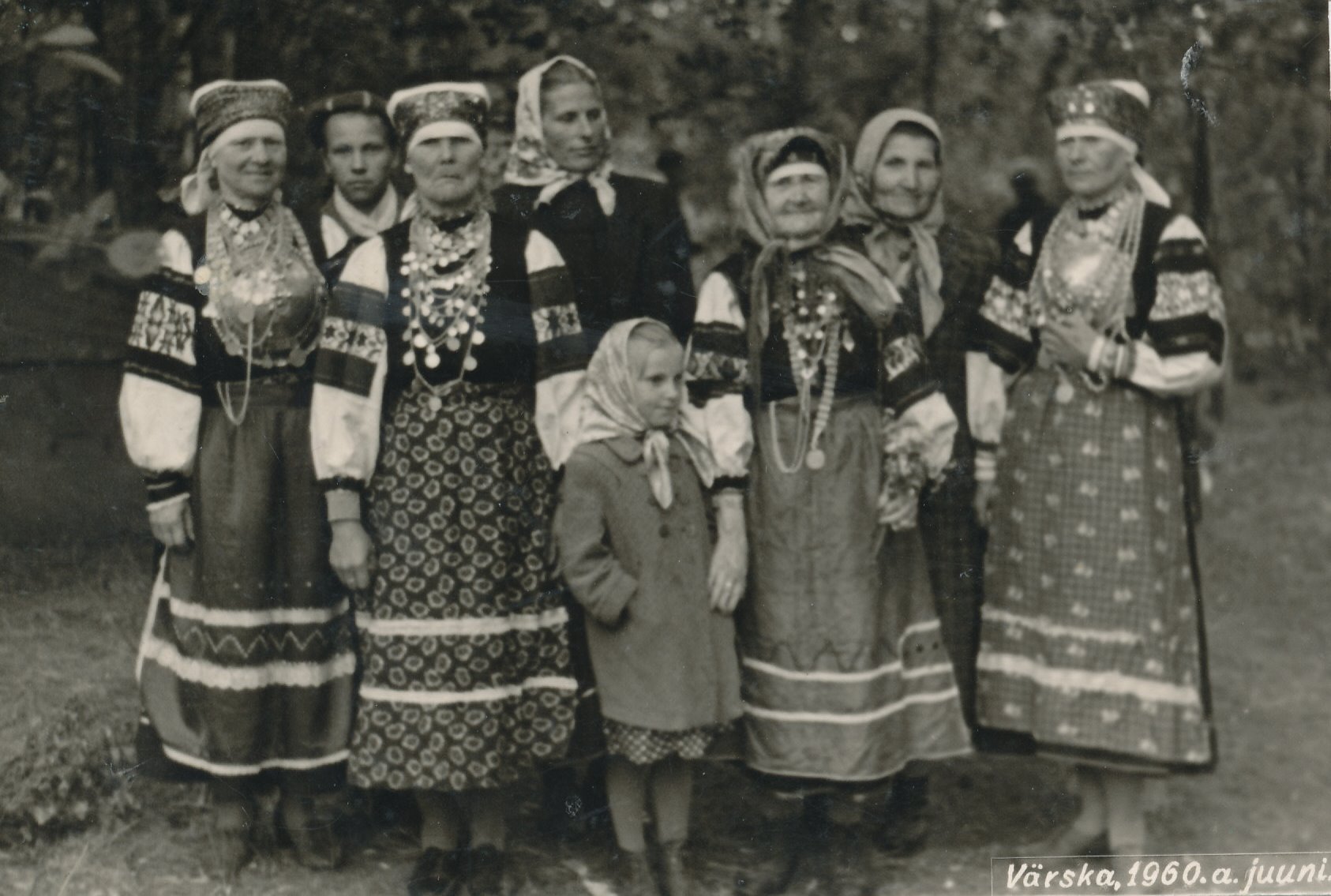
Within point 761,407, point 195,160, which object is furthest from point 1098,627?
point 195,160

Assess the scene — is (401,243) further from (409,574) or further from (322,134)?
(409,574)

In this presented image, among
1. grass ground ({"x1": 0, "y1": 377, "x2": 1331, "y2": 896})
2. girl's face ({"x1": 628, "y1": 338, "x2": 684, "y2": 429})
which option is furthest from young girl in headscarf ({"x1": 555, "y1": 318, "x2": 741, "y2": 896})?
grass ground ({"x1": 0, "y1": 377, "x2": 1331, "y2": 896})

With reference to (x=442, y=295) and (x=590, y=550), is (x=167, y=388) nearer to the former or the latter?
(x=442, y=295)

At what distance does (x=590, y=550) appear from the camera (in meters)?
3.92

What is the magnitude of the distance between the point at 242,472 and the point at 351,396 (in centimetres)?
42

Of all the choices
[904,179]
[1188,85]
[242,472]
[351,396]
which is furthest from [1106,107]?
[242,472]

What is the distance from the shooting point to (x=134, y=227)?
4.22m

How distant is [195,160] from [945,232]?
224 cm

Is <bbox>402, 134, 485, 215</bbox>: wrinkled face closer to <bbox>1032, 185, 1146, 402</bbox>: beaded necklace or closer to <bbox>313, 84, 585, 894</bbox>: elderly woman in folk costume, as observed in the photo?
<bbox>313, 84, 585, 894</bbox>: elderly woman in folk costume

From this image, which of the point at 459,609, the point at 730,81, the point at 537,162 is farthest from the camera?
the point at 730,81

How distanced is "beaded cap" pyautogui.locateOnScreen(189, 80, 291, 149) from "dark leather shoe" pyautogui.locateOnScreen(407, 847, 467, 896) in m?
2.15

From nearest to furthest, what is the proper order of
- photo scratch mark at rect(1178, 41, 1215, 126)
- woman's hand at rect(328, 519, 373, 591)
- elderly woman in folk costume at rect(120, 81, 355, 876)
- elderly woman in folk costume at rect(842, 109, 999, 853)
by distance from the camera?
1. woman's hand at rect(328, 519, 373, 591)
2. elderly woman in folk costume at rect(120, 81, 355, 876)
3. elderly woman in folk costume at rect(842, 109, 999, 853)
4. photo scratch mark at rect(1178, 41, 1215, 126)

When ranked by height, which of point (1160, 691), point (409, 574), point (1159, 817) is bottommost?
point (1159, 817)

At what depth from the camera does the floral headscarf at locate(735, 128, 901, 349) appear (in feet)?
13.4
